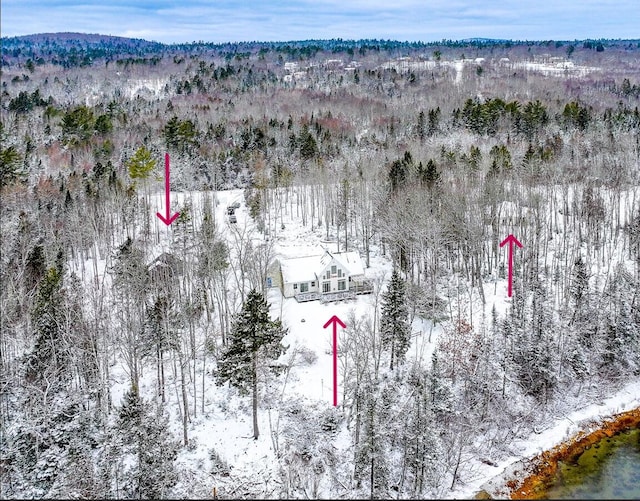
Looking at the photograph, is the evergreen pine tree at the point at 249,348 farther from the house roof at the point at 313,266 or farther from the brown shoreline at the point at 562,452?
the brown shoreline at the point at 562,452

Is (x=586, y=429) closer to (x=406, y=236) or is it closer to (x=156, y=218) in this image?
(x=406, y=236)

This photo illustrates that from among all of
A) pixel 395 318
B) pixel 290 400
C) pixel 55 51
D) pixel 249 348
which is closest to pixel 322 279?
pixel 395 318

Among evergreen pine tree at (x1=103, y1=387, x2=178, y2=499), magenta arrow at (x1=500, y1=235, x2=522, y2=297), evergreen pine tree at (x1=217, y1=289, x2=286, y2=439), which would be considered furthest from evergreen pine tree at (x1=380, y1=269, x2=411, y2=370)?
evergreen pine tree at (x1=103, y1=387, x2=178, y2=499)

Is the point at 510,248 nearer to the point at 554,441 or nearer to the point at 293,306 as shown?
the point at 554,441

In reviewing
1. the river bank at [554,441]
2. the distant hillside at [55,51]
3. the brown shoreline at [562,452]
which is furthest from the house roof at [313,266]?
the distant hillside at [55,51]

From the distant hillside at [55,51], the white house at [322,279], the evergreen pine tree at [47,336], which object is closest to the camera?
the evergreen pine tree at [47,336]

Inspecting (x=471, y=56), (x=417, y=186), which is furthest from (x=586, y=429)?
(x=471, y=56)
